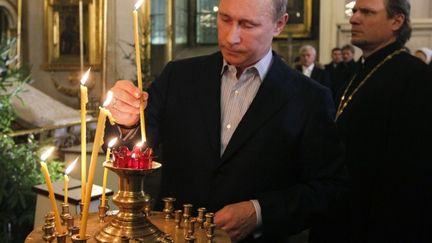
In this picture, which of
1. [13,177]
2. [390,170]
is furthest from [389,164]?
[13,177]

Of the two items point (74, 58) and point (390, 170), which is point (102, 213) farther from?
point (74, 58)

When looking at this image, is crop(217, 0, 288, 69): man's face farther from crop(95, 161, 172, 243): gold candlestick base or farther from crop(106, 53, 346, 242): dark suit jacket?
crop(95, 161, 172, 243): gold candlestick base

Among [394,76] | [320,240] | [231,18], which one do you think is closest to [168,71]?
[231,18]

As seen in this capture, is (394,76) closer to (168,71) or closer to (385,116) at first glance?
(385,116)

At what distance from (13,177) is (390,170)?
2376 mm

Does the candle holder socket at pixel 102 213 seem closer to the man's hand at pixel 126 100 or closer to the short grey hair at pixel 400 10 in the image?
the man's hand at pixel 126 100

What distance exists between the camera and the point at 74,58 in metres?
8.38

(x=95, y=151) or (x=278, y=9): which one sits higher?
(x=278, y=9)

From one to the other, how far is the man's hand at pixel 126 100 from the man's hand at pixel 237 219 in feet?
1.11

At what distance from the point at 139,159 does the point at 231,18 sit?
2.17ft

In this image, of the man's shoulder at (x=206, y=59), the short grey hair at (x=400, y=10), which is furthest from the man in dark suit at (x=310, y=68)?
the man's shoulder at (x=206, y=59)

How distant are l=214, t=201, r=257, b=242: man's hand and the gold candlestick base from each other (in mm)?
407

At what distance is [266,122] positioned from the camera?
65.1 inches

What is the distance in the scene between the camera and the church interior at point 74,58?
3.64 metres
